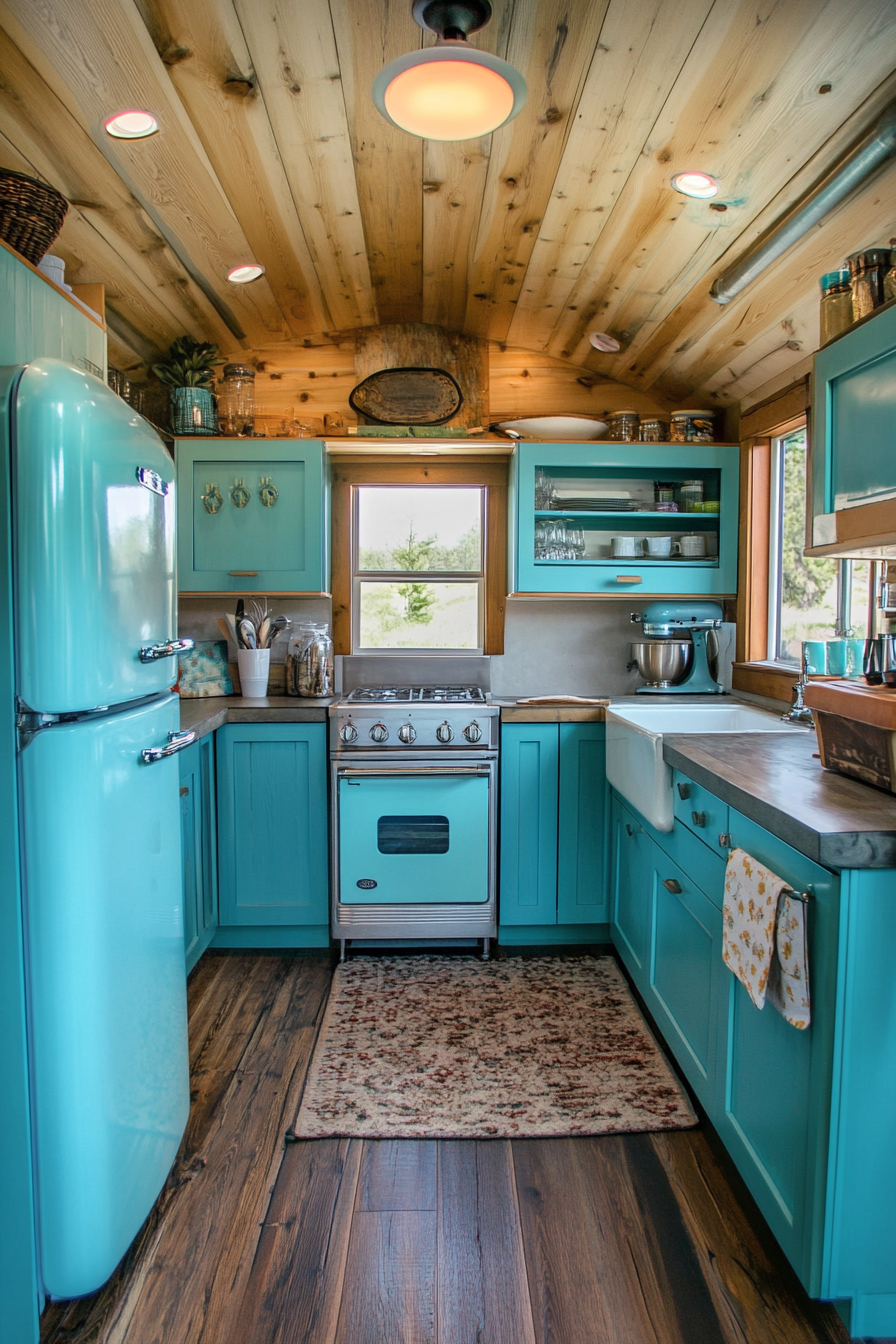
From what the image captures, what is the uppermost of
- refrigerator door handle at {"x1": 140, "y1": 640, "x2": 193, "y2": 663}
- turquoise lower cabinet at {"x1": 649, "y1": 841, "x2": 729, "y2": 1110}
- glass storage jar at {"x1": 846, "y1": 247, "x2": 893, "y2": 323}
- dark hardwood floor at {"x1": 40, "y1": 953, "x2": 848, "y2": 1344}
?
glass storage jar at {"x1": 846, "y1": 247, "x2": 893, "y2": 323}

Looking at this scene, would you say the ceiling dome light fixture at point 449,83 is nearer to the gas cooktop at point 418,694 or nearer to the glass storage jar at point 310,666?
the gas cooktop at point 418,694

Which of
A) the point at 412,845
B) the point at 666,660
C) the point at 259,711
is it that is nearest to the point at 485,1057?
the point at 412,845

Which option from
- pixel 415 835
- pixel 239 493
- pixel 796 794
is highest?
pixel 239 493

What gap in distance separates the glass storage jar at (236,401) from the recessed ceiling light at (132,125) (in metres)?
1.34

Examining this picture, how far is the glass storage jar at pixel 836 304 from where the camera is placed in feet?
6.17

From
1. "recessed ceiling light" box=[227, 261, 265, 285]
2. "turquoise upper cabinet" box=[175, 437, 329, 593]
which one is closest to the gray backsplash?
"turquoise upper cabinet" box=[175, 437, 329, 593]

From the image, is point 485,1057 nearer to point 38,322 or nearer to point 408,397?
point 38,322

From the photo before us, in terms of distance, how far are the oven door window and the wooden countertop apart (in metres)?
1.12

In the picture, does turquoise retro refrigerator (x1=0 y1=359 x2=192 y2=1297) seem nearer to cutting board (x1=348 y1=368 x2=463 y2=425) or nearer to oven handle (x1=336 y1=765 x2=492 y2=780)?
oven handle (x1=336 y1=765 x2=492 y2=780)

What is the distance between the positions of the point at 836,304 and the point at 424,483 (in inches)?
77.2

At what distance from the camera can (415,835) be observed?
307 centimetres

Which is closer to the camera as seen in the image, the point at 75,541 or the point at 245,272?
the point at 75,541

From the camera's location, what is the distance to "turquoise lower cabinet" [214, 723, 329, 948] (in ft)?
10.1

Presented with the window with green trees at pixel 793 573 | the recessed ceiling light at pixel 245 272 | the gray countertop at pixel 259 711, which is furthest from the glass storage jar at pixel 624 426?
the gray countertop at pixel 259 711
